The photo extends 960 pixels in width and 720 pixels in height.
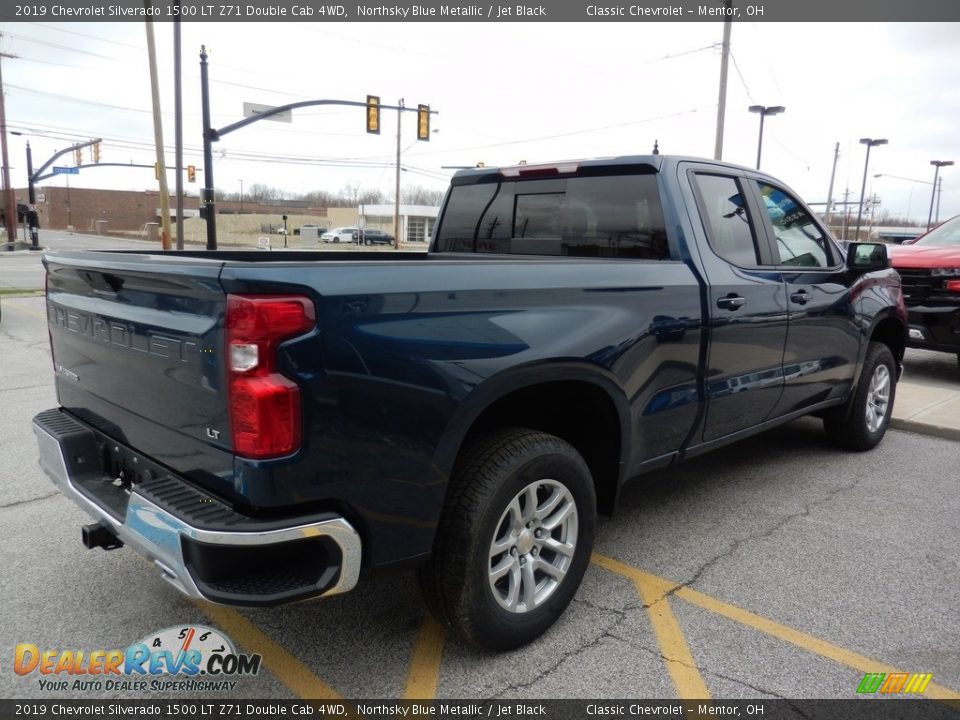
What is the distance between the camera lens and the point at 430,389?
232cm

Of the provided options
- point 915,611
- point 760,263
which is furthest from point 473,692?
point 760,263

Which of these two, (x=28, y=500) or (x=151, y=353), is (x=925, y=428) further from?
(x=28, y=500)

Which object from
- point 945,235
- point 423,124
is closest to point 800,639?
point 945,235

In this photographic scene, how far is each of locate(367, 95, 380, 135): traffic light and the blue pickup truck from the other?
63.3ft

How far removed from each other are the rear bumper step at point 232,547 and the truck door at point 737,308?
218cm

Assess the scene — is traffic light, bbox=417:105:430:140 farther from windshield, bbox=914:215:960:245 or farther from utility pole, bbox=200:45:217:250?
windshield, bbox=914:215:960:245

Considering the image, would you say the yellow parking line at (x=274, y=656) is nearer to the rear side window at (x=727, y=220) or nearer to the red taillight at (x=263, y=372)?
the red taillight at (x=263, y=372)

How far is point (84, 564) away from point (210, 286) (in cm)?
209

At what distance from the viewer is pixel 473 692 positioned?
255 centimetres

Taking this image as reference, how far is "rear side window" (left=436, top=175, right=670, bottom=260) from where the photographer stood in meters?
3.63

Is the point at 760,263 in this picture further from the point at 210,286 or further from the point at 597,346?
the point at 210,286

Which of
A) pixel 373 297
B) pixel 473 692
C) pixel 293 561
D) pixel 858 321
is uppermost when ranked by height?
pixel 373 297

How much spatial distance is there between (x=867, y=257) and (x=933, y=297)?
398cm

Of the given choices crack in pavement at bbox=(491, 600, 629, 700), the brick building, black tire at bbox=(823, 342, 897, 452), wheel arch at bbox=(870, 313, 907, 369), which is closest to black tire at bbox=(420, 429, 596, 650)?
crack in pavement at bbox=(491, 600, 629, 700)
